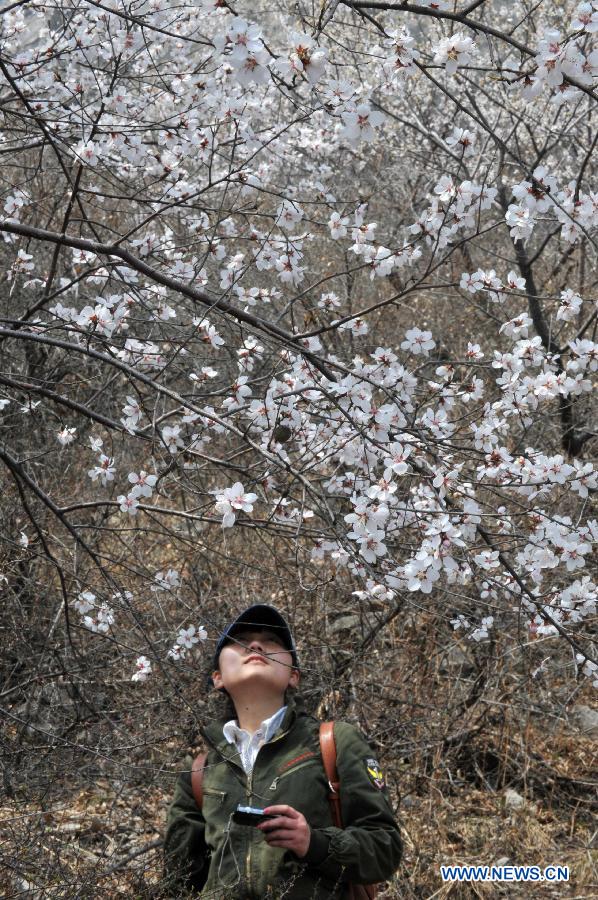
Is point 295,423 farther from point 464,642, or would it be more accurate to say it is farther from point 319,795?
point 464,642

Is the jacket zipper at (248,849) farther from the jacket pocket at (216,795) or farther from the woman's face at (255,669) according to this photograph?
the woman's face at (255,669)

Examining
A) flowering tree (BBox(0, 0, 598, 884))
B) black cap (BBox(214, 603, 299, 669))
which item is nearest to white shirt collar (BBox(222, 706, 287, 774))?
black cap (BBox(214, 603, 299, 669))

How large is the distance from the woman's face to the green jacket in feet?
0.31


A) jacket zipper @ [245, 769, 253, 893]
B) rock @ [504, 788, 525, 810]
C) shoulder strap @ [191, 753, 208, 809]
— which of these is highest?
rock @ [504, 788, 525, 810]

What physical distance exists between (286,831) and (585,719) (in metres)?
3.35

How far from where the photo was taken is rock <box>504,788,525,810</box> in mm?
4559

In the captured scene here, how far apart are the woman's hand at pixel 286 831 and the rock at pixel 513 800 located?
2.57 m

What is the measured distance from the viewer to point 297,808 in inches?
96.2

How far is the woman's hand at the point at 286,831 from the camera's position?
228 cm

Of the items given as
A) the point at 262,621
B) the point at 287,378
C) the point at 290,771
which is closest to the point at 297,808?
the point at 290,771

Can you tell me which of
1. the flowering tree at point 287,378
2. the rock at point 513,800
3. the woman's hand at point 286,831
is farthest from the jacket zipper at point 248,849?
the rock at point 513,800

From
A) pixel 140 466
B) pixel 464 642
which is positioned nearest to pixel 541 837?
pixel 464 642

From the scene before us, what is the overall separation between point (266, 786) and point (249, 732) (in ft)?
0.62

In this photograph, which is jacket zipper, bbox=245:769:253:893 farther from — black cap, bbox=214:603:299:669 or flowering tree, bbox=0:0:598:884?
flowering tree, bbox=0:0:598:884
